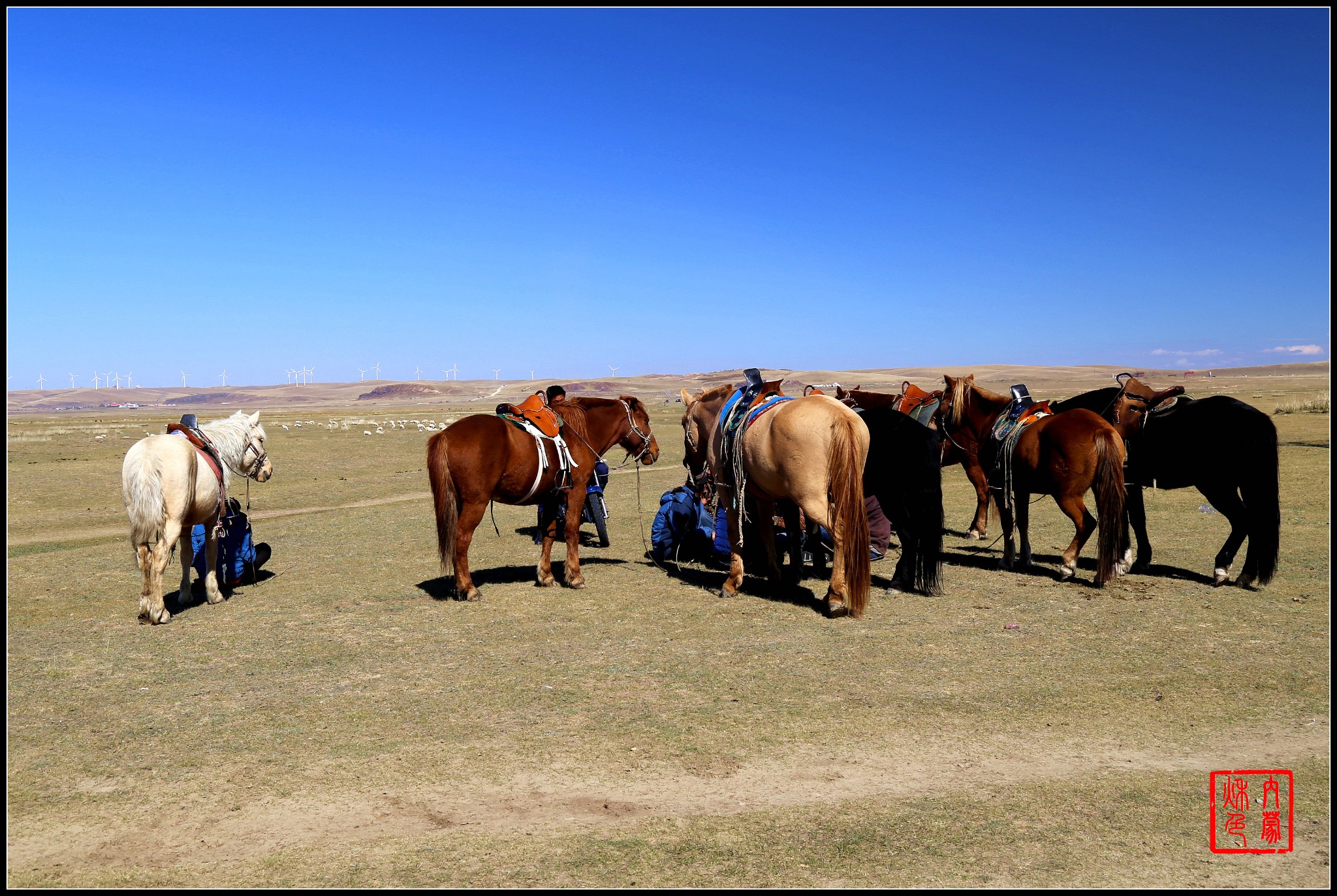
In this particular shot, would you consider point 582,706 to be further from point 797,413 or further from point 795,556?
point 795,556

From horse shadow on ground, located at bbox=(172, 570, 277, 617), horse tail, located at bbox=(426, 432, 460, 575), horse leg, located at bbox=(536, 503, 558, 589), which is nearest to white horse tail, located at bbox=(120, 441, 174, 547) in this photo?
horse shadow on ground, located at bbox=(172, 570, 277, 617)

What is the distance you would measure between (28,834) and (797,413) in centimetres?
678

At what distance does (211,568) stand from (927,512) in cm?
826

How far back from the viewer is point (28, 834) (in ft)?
14.4

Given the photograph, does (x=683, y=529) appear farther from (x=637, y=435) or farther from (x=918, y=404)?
(x=918, y=404)

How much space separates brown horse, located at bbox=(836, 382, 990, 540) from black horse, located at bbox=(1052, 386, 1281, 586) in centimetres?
194

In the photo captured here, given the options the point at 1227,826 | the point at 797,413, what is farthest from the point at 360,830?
the point at 797,413

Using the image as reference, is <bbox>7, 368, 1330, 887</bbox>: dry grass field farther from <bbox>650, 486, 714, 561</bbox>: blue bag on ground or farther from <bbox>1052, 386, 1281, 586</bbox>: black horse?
<bbox>650, 486, 714, 561</bbox>: blue bag on ground

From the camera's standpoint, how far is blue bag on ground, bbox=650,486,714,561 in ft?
37.1

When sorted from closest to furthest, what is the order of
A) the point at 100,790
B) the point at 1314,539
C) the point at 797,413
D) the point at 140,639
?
the point at 100,790 < the point at 140,639 < the point at 797,413 < the point at 1314,539

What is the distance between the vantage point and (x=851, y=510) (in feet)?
27.0

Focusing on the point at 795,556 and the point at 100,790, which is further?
the point at 795,556

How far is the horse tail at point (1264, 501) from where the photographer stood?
8789mm

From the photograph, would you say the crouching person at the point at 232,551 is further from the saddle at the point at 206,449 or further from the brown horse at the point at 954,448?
the brown horse at the point at 954,448
